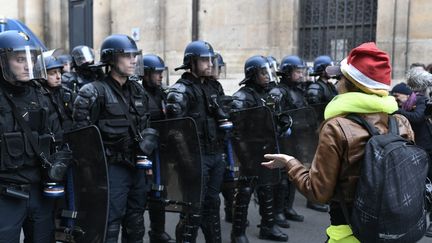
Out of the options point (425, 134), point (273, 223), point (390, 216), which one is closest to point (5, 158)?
point (390, 216)

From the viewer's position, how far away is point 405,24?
31.2ft

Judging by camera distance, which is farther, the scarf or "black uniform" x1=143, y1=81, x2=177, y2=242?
"black uniform" x1=143, y1=81, x2=177, y2=242

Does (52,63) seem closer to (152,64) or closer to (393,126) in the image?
(152,64)

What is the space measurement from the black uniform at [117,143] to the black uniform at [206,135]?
614 mm

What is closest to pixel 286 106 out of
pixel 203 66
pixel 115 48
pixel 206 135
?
pixel 203 66

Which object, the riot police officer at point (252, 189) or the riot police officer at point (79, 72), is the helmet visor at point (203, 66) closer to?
the riot police officer at point (252, 189)

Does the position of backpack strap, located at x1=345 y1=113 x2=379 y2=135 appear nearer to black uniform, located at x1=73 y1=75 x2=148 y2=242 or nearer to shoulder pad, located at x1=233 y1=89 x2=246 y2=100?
black uniform, located at x1=73 y1=75 x2=148 y2=242

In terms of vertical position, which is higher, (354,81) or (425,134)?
(354,81)

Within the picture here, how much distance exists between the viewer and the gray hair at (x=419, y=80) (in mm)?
5538

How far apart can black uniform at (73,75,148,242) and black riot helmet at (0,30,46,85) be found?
51cm

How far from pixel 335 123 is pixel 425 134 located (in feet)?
12.5

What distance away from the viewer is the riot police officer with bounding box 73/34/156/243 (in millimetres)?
3531

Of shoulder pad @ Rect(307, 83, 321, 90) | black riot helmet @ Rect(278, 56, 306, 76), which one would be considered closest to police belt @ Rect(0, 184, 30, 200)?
black riot helmet @ Rect(278, 56, 306, 76)

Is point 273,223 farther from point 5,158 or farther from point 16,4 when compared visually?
point 16,4
